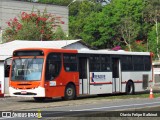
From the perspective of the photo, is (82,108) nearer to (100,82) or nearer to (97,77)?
(97,77)

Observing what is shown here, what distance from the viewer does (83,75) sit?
30.8 meters

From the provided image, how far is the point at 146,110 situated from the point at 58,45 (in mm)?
Answer: 25608

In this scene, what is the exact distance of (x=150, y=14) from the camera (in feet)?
283

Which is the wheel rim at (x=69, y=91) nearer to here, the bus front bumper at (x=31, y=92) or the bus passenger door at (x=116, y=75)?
the bus front bumper at (x=31, y=92)

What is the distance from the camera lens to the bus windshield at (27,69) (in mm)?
27562

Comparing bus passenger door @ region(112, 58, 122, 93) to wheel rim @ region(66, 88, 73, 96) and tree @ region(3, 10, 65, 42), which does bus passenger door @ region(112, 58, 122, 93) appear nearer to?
wheel rim @ region(66, 88, 73, 96)

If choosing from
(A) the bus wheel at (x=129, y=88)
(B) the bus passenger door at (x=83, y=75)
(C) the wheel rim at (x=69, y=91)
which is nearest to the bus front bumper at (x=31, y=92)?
(C) the wheel rim at (x=69, y=91)

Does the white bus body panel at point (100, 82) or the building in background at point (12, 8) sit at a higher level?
the building in background at point (12, 8)

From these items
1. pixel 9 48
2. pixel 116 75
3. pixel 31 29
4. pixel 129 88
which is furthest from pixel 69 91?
pixel 31 29

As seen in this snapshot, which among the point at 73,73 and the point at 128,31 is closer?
the point at 73,73

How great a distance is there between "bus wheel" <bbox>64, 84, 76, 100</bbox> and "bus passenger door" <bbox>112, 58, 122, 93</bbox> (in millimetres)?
4311

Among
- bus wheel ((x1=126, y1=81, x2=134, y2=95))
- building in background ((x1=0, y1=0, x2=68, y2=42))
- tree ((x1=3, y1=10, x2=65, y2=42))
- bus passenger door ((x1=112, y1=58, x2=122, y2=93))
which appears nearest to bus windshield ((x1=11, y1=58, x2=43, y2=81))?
bus passenger door ((x1=112, y1=58, x2=122, y2=93))

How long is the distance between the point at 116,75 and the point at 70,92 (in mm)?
5241

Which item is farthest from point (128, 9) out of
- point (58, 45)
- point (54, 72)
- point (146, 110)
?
point (146, 110)
